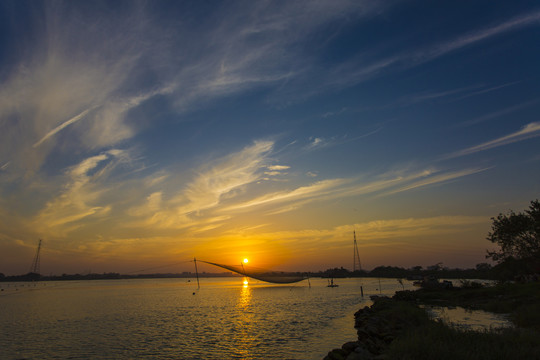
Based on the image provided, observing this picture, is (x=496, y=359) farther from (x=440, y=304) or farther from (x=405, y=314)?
(x=440, y=304)

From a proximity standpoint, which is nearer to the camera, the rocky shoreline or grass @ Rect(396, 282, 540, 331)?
the rocky shoreline

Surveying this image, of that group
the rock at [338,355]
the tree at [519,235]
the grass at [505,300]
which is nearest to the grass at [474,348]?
the rock at [338,355]

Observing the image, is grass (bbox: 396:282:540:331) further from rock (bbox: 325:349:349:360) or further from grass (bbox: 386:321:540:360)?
rock (bbox: 325:349:349:360)

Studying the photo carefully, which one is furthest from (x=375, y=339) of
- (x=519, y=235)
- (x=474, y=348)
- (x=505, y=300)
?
(x=519, y=235)

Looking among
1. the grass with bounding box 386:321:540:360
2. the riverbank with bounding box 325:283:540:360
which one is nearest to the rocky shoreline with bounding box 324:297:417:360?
the riverbank with bounding box 325:283:540:360

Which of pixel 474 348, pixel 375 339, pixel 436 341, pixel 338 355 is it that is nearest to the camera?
pixel 474 348

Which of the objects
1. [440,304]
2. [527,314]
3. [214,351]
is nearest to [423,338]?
[214,351]

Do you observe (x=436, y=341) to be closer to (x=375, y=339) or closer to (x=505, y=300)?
(x=375, y=339)

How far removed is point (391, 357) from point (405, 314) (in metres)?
17.7

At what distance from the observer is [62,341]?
86.9ft

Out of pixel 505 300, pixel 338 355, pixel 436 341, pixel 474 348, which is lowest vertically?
pixel 338 355

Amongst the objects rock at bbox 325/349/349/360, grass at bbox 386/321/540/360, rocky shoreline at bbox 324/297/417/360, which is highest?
grass at bbox 386/321/540/360

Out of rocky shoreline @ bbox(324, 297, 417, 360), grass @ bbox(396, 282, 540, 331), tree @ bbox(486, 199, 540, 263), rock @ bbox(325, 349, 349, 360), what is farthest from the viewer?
tree @ bbox(486, 199, 540, 263)

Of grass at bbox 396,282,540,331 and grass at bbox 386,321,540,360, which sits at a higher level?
grass at bbox 386,321,540,360
